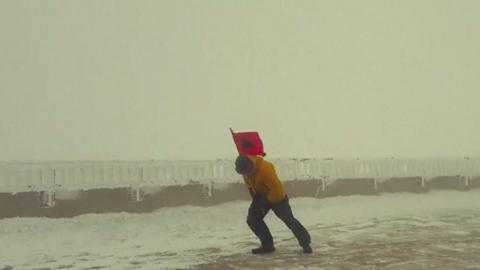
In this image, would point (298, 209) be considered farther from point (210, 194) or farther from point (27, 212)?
point (27, 212)

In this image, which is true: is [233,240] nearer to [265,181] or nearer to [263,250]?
[263,250]

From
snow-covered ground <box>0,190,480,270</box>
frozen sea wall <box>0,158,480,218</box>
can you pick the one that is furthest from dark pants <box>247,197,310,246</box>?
frozen sea wall <box>0,158,480,218</box>

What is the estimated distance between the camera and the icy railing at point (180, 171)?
Result: 32.4 feet

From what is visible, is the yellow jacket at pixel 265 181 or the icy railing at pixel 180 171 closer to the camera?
the yellow jacket at pixel 265 181

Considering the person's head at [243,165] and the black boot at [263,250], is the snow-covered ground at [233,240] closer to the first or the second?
the black boot at [263,250]

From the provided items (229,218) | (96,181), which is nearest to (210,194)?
(229,218)

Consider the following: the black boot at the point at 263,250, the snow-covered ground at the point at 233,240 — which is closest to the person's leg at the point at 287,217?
the snow-covered ground at the point at 233,240

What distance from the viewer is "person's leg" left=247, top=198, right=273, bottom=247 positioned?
587 centimetres

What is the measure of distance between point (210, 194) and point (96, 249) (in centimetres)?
544

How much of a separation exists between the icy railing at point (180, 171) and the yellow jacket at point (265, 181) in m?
5.55

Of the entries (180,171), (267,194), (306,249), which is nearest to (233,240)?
(306,249)

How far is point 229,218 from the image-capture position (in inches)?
398

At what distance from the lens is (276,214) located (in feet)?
19.2

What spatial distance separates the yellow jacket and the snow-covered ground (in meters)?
0.69
